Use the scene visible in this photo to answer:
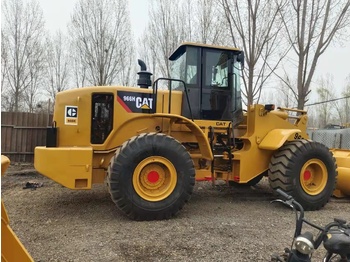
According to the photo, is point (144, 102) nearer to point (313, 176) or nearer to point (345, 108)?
point (313, 176)

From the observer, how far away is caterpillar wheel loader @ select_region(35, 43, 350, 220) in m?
5.01

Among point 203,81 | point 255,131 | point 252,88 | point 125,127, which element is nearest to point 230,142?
point 255,131

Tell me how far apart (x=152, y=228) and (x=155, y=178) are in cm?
84

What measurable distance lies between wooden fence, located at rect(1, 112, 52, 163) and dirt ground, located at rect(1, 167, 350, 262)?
460 centimetres

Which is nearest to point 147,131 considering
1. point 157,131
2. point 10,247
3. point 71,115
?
point 157,131

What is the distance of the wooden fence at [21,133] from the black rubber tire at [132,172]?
7558 mm

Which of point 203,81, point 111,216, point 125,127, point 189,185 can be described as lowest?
point 111,216

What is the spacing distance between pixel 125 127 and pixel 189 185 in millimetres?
1513

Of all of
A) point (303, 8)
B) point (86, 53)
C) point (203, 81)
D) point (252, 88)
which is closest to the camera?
point (203, 81)

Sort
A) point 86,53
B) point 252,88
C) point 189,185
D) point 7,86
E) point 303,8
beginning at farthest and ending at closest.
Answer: point 7,86 → point 86,53 → point 252,88 → point 303,8 → point 189,185

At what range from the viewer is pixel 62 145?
5.82 meters

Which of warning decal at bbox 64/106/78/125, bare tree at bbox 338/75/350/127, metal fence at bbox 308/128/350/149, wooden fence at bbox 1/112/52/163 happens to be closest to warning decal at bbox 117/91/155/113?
warning decal at bbox 64/106/78/125

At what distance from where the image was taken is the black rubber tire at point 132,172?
4906 mm

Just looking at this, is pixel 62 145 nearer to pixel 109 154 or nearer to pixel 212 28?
pixel 109 154
